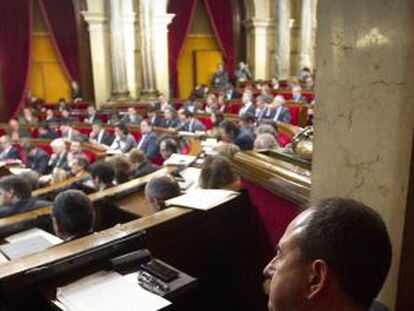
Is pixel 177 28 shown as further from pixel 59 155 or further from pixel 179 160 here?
pixel 179 160

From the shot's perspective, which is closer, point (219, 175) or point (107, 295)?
point (107, 295)

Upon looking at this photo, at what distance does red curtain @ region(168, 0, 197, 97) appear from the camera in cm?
1267

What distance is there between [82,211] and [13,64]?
34.9 ft

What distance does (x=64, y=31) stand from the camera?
39.0 ft

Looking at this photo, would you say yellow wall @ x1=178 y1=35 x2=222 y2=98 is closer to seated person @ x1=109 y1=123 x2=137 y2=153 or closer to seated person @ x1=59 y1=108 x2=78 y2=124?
seated person @ x1=59 y1=108 x2=78 y2=124

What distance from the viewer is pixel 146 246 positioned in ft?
5.91

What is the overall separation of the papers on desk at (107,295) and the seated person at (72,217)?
69cm

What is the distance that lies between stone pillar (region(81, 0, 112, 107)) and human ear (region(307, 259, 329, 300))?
10225mm

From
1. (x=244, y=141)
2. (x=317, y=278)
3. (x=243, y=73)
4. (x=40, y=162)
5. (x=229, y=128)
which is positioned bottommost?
(x=40, y=162)

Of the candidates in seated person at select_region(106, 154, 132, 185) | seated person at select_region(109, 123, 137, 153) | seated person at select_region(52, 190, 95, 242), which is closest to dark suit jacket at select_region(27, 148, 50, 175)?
seated person at select_region(109, 123, 137, 153)

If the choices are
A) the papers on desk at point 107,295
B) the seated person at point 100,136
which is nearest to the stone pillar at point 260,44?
the seated person at point 100,136

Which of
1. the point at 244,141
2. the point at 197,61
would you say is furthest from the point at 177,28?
the point at 244,141

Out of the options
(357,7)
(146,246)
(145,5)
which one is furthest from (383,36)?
(145,5)

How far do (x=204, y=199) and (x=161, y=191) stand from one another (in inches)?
19.0
